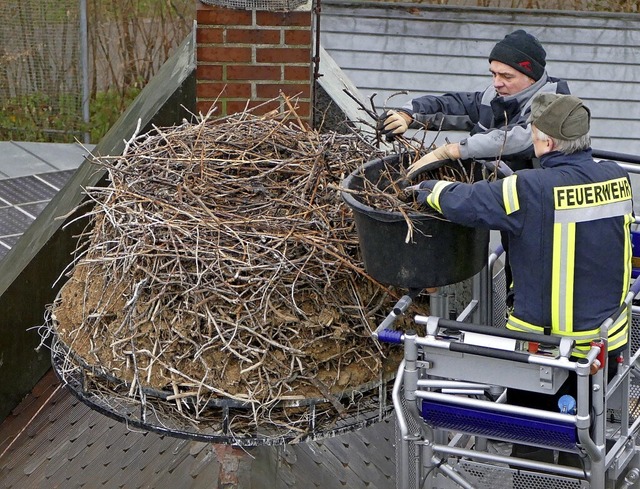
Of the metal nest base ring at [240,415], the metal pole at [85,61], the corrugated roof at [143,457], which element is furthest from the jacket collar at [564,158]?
the metal pole at [85,61]

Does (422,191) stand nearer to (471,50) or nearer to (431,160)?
(431,160)

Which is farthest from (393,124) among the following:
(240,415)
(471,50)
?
(471,50)

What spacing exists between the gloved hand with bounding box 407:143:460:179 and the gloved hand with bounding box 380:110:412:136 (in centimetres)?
49

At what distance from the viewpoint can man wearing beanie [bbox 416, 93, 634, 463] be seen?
4.07 meters

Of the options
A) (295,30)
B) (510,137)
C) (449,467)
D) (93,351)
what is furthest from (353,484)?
(295,30)

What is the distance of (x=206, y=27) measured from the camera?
20.0 feet

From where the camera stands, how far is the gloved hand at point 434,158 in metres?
4.54

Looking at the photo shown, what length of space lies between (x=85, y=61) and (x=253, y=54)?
24.4ft

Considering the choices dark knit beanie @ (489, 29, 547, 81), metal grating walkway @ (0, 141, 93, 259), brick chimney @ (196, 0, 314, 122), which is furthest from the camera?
metal grating walkway @ (0, 141, 93, 259)

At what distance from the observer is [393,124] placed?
5.05m

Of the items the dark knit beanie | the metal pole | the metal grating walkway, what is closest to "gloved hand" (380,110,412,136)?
the dark knit beanie

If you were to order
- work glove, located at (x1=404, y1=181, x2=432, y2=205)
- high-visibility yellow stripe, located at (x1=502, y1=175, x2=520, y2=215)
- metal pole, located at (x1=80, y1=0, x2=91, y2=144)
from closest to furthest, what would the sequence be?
high-visibility yellow stripe, located at (x1=502, y1=175, x2=520, y2=215), work glove, located at (x1=404, y1=181, x2=432, y2=205), metal pole, located at (x1=80, y1=0, x2=91, y2=144)

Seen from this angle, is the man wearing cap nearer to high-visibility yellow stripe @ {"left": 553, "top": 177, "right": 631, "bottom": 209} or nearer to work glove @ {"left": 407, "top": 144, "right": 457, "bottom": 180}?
work glove @ {"left": 407, "top": 144, "right": 457, "bottom": 180}

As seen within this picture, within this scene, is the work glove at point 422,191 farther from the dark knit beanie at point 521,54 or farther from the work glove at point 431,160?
the dark knit beanie at point 521,54
